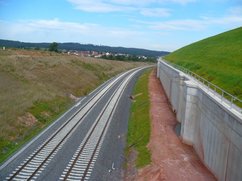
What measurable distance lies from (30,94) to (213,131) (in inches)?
1263

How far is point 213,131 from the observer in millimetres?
22656

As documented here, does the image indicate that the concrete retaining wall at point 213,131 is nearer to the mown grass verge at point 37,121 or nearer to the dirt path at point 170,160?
the dirt path at point 170,160

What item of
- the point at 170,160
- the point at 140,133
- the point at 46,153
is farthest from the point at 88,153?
the point at 140,133

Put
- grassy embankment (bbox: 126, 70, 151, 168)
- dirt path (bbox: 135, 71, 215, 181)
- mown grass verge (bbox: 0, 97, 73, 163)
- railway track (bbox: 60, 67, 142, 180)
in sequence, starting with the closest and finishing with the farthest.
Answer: dirt path (bbox: 135, 71, 215, 181) → railway track (bbox: 60, 67, 142, 180) → grassy embankment (bbox: 126, 70, 151, 168) → mown grass verge (bbox: 0, 97, 73, 163)

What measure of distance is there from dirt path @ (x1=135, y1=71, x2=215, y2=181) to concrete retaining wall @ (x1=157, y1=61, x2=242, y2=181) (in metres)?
0.67

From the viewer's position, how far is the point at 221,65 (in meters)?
45.8

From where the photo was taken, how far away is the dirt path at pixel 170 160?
2286 centimetres

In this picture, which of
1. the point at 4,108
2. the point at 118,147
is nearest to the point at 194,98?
the point at 118,147

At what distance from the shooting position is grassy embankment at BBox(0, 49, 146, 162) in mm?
33281

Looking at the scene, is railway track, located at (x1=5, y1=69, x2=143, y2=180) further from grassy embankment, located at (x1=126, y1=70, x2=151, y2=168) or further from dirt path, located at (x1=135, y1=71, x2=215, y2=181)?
dirt path, located at (x1=135, y1=71, x2=215, y2=181)

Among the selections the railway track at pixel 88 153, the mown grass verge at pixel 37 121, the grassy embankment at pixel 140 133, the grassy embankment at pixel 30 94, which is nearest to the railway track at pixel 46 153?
the railway track at pixel 88 153

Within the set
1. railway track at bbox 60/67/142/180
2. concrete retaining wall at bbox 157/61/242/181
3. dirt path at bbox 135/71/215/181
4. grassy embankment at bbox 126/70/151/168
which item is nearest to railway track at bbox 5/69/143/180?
railway track at bbox 60/67/142/180

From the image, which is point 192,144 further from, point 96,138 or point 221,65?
point 221,65

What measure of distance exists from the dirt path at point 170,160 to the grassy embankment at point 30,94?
10796 millimetres
